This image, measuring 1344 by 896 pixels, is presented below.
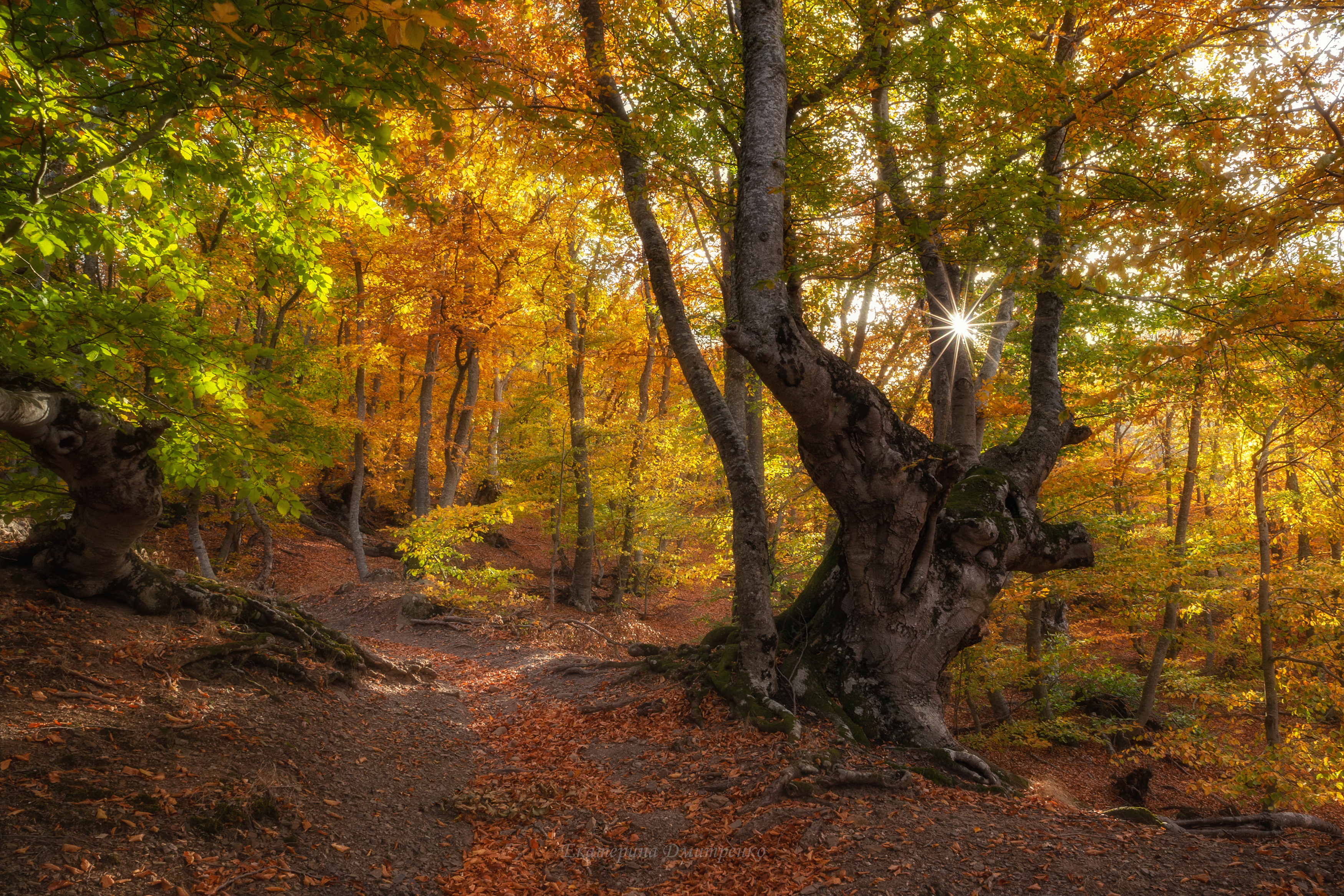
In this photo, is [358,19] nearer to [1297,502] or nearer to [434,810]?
[434,810]

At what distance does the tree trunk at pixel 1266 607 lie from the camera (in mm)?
9914

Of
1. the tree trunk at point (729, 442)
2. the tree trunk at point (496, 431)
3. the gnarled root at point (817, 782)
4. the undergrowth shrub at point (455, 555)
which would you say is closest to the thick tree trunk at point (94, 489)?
the tree trunk at point (729, 442)

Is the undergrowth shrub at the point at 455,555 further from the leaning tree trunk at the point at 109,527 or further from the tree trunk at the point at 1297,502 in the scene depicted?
the tree trunk at the point at 1297,502

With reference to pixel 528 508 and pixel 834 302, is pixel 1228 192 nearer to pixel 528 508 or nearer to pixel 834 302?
pixel 834 302

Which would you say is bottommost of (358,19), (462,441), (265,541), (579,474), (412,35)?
(265,541)

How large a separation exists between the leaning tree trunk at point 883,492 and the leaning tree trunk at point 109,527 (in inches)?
191

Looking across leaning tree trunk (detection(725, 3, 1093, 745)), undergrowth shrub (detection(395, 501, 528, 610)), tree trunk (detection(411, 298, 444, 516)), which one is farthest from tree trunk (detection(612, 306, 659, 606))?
leaning tree trunk (detection(725, 3, 1093, 745))

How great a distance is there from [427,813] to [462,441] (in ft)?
43.6

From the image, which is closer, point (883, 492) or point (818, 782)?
point (818, 782)

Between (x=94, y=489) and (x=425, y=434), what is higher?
(x=425, y=434)

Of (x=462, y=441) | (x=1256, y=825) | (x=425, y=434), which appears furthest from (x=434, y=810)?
(x=462, y=441)

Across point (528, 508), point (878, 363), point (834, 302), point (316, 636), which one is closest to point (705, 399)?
point (316, 636)

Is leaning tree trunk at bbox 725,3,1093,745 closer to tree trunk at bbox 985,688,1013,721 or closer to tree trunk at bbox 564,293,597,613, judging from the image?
tree trunk at bbox 985,688,1013,721

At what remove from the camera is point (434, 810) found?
4.79 m
